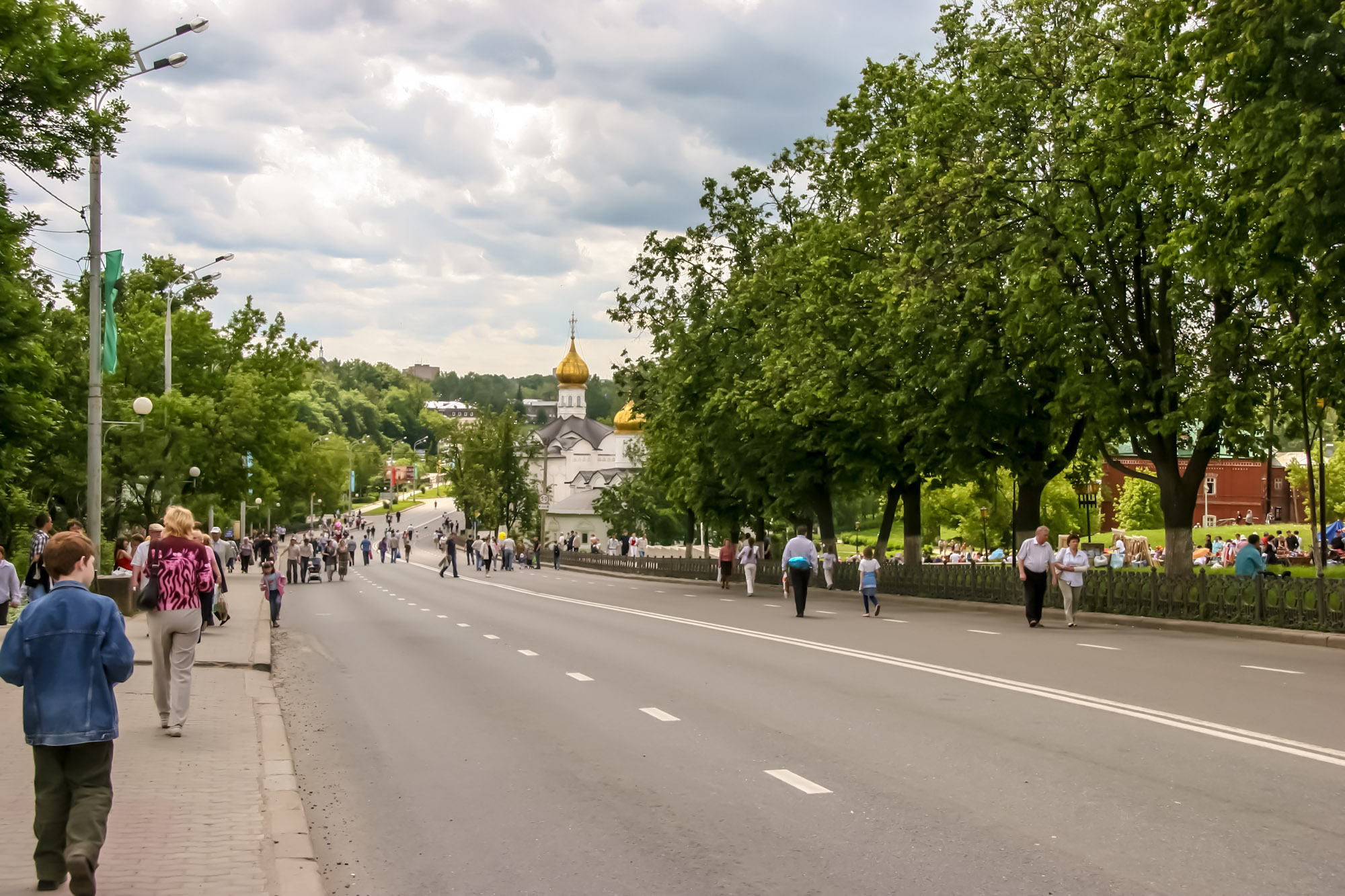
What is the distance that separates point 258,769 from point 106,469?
37973mm

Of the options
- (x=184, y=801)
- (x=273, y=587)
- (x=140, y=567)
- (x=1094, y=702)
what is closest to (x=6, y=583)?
(x=140, y=567)

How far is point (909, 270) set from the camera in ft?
92.4

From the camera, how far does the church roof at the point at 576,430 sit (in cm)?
17038

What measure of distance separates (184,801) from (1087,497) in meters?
58.9

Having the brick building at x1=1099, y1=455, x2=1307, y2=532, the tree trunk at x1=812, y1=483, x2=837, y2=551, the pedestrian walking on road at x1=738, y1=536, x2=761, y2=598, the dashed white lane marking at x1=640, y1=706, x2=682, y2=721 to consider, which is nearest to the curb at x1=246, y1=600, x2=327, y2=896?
the dashed white lane marking at x1=640, y1=706, x2=682, y2=721

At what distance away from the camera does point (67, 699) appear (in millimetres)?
5730

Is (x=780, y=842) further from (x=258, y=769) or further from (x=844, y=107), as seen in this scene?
(x=844, y=107)

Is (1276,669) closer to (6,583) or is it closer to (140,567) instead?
(140,567)

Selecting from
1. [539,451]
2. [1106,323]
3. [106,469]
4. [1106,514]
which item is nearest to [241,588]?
[106,469]

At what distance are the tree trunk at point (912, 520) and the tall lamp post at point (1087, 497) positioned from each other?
4510mm

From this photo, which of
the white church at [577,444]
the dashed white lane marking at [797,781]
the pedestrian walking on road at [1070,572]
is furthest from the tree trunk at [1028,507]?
the white church at [577,444]

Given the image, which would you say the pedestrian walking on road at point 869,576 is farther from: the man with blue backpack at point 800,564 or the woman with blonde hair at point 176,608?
the woman with blonde hair at point 176,608

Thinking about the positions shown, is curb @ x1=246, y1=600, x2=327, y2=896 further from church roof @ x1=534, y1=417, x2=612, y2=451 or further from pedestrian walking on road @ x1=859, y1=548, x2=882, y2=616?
church roof @ x1=534, y1=417, x2=612, y2=451

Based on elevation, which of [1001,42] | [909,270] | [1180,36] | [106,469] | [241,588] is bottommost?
[241,588]
